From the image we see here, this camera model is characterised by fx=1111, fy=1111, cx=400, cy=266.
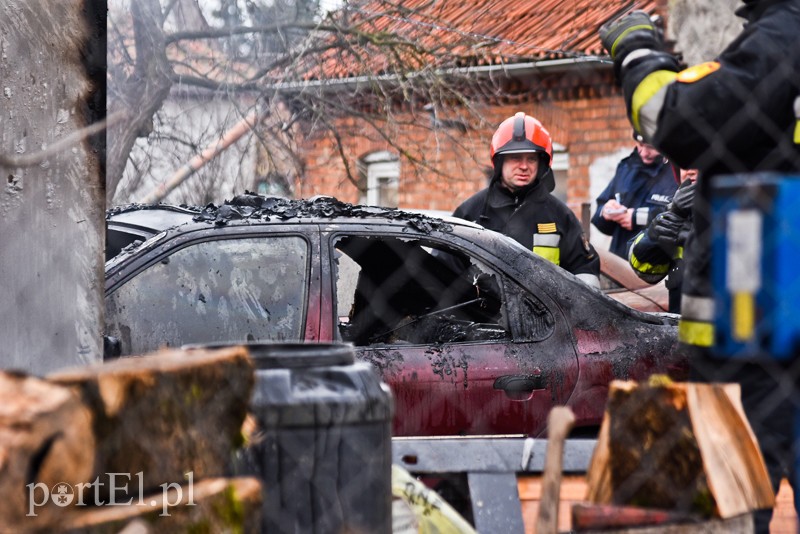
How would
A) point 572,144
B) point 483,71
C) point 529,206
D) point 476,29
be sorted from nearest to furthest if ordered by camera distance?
point 529,206 → point 483,71 → point 476,29 → point 572,144

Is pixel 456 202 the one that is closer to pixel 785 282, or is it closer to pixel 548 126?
pixel 548 126

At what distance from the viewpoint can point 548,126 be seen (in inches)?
536

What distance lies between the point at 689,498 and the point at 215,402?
107 cm

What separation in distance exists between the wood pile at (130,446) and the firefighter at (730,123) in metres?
1.23

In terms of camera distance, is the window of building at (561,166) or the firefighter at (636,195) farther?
the window of building at (561,166)

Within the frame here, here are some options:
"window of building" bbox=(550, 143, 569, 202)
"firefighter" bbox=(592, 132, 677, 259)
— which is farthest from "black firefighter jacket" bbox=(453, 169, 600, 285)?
"window of building" bbox=(550, 143, 569, 202)

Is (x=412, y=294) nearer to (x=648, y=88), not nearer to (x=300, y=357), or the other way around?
(x=648, y=88)

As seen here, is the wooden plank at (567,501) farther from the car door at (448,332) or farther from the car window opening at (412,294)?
the car window opening at (412,294)

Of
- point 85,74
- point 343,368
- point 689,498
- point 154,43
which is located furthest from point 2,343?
point 154,43

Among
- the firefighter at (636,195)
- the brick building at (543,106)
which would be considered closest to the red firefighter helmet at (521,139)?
the firefighter at (636,195)

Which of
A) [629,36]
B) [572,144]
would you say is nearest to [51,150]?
[629,36]

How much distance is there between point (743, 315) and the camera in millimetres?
2482

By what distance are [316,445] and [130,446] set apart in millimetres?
535

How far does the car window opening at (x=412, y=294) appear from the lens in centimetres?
514
